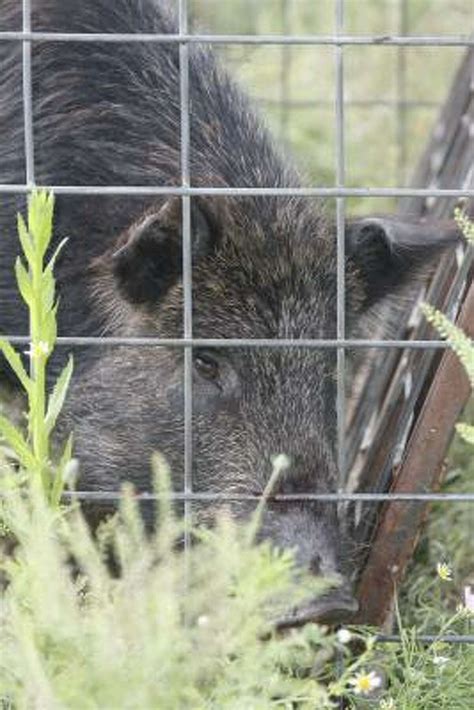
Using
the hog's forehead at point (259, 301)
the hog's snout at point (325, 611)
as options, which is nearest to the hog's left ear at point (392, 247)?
the hog's forehead at point (259, 301)

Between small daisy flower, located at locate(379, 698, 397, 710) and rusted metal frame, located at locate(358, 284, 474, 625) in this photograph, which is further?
rusted metal frame, located at locate(358, 284, 474, 625)

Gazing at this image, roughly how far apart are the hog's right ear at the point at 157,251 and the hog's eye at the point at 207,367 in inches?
7.8

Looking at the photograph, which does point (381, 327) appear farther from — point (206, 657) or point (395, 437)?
point (206, 657)

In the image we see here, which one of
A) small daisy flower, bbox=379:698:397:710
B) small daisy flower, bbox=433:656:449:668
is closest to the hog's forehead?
small daisy flower, bbox=433:656:449:668

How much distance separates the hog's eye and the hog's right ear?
0.65 ft

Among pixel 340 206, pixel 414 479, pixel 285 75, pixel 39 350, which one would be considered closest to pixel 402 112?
pixel 285 75

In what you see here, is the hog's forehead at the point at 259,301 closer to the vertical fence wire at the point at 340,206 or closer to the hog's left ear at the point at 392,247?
the hog's left ear at the point at 392,247

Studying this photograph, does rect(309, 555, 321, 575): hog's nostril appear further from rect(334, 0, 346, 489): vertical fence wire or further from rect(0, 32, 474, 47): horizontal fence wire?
rect(0, 32, 474, 47): horizontal fence wire

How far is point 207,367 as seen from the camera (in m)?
4.44

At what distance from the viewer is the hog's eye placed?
444 centimetres

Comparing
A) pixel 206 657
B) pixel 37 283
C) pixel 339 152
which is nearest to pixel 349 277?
pixel 339 152

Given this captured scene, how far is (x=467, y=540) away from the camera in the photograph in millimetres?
5043

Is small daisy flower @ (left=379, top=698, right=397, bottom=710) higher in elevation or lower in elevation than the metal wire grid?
lower

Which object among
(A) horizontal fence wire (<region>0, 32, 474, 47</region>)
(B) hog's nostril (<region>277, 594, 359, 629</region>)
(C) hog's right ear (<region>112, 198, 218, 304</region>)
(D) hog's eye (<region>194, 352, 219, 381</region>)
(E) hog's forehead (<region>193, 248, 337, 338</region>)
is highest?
(A) horizontal fence wire (<region>0, 32, 474, 47</region>)
